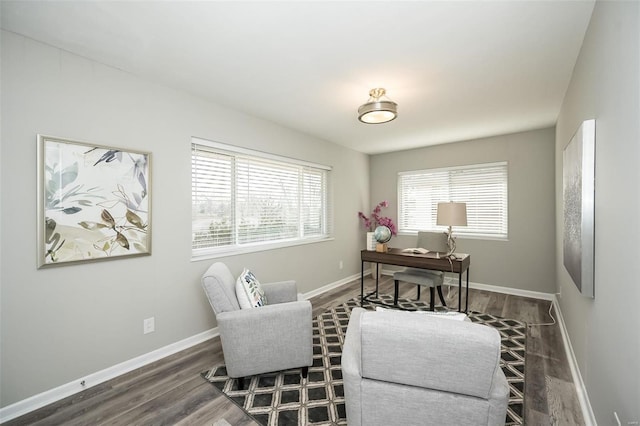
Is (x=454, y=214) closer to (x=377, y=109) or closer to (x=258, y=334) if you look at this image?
(x=377, y=109)

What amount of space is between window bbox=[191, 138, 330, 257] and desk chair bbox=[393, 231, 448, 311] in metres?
1.44

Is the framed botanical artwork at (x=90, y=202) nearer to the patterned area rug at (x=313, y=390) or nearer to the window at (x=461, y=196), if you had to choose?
the patterned area rug at (x=313, y=390)

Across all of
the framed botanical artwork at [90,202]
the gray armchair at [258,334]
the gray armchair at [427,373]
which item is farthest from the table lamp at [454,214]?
the framed botanical artwork at [90,202]

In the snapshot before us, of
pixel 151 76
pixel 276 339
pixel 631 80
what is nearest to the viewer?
pixel 631 80

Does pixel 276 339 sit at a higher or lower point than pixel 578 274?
lower

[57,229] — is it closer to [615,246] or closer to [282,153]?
[282,153]

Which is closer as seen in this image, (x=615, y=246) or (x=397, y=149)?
(x=615, y=246)

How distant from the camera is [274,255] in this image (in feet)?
12.1

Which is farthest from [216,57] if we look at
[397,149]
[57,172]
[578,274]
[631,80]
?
[397,149]

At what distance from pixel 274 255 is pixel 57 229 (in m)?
2.15

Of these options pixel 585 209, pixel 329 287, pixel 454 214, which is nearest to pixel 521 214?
pixel 454 214

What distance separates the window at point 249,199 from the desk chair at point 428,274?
4.74ft

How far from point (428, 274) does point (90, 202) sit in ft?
11.7

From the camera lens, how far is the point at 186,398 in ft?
6.59
